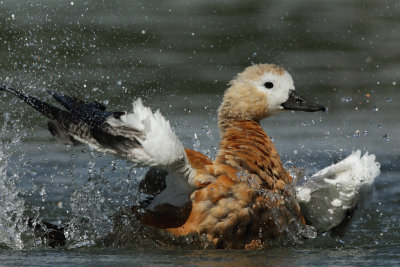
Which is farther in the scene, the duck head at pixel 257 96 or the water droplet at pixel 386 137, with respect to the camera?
the water droplet at pixel 386 137

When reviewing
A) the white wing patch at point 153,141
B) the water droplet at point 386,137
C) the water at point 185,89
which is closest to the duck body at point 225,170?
the white wing patch at point 153,141

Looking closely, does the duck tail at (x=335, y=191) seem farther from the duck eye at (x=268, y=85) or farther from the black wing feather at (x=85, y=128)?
the black wing feather at (x=85, y=128)

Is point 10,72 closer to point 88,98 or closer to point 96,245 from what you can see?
point 88,98

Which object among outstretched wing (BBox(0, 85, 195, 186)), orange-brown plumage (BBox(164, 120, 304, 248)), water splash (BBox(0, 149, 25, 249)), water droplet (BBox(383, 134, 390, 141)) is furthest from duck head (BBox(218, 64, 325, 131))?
water droplet (BBox(383, 134, 390, 141))

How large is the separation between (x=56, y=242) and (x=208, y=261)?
126cm

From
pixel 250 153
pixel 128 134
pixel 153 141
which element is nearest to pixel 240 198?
pixel 250 153

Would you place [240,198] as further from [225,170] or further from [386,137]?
[386,137]

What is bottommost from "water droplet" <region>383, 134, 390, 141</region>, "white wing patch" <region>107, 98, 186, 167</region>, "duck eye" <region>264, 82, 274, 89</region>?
"white wing patch" <region>107, 98, 186, 167</region>

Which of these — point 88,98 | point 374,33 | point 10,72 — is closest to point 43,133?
point 88,98

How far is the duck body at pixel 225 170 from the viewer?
481 centimetres

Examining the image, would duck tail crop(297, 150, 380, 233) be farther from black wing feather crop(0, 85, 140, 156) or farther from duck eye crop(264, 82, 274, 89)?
black wing feather crop(0, 85, 140, 156)

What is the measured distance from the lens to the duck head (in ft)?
18.8

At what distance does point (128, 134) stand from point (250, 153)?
1.00 metres

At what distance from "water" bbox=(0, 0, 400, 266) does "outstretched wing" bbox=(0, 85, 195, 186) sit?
628 millimetres
